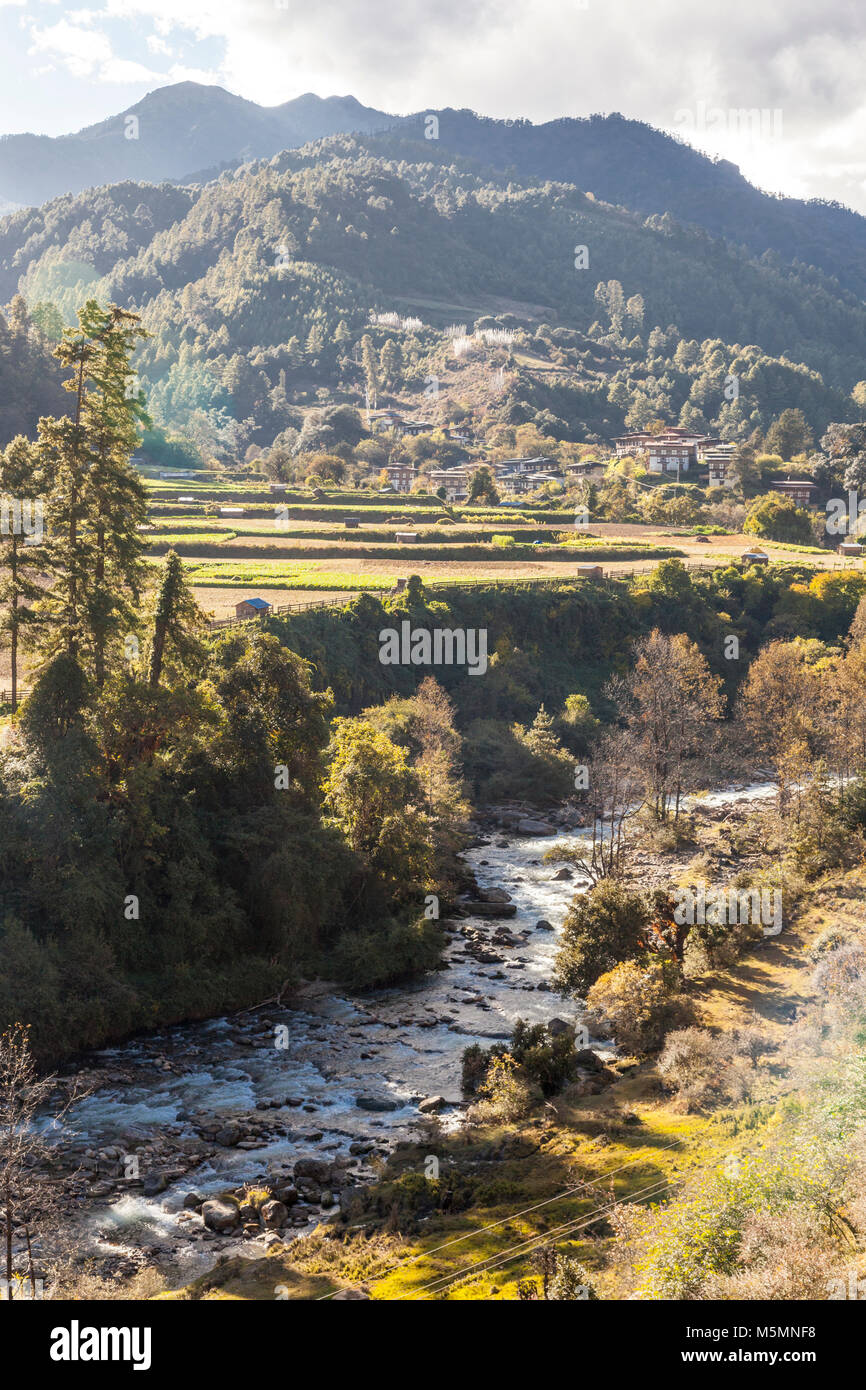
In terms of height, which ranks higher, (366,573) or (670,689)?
(366,573)

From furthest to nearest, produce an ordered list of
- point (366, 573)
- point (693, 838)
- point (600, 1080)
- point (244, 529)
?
point (244, 529) < point (366, 573) < point (693, 838) < point (600, 1080)

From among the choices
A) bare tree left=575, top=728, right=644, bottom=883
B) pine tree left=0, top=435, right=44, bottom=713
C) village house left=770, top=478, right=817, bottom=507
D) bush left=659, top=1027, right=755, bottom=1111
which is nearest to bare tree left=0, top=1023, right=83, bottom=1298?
pine tree left=0, top=435, right=44, bottom=713

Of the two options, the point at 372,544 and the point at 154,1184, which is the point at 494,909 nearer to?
the point at 154,1184

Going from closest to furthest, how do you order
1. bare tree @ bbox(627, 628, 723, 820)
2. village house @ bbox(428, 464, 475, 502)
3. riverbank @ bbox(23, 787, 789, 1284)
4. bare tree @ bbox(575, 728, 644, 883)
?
riverbank @ bbox(23, 787, 789, 1284) → bare tree @ bbox(575, 728, 644, 883) → bare tree @ bbox(627, 628, 723, 820) → village house @ bbox(428, 464, 475, 502)

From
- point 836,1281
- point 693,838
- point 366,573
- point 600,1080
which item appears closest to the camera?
point 836,1281

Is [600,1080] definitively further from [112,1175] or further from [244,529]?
[244,529]

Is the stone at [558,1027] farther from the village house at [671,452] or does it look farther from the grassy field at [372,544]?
the village house at [671,452]

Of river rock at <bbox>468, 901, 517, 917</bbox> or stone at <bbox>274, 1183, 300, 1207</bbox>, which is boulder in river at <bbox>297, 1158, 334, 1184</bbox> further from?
river rock at <bbox>468, 901, 517, 917</bbox>

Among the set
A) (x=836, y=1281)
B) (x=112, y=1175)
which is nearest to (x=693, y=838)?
(x=112, y=1175)
